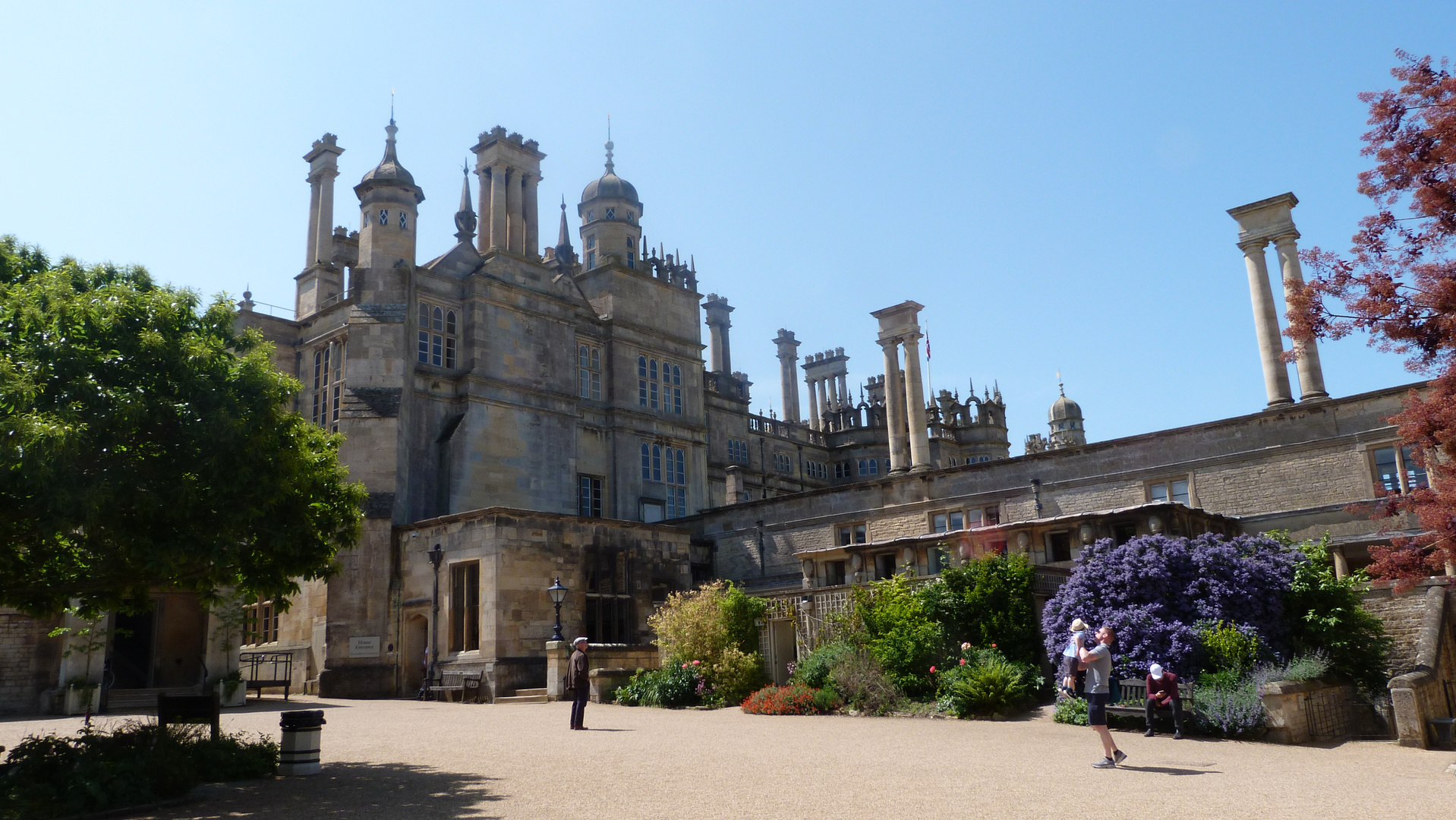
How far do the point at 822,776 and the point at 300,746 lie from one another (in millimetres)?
6030

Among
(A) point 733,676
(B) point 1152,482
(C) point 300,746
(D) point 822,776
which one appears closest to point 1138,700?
(D) point 822,776

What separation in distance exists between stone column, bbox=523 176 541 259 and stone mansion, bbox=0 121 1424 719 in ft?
0.26

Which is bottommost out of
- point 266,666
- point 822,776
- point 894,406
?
point 822,776

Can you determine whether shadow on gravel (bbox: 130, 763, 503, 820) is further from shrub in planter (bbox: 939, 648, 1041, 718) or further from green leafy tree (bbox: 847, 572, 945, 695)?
green leafy tree (bbox: 847, 572, 945, 695)

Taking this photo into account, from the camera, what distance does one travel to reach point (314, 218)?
1486 inches

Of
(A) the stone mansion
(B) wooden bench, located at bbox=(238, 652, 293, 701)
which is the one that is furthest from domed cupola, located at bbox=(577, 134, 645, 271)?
(B) wooden bench, located at bbox=(238, 652, 293, 701)

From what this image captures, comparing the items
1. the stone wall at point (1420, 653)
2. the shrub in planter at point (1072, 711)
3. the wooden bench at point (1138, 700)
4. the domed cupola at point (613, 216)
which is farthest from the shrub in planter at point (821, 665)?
the domed cupola at point (613, 216)

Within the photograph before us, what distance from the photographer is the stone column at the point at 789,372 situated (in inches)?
2368

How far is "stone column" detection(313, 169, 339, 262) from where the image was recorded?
36750mm

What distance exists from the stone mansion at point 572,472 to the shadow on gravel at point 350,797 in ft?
32.9

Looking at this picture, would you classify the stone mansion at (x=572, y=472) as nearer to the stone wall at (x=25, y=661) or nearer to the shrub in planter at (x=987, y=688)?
the stone wall at (x=25, y=661)

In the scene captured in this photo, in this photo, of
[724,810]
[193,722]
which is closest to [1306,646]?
[724,810]

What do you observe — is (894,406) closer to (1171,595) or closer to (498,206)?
(498,206)

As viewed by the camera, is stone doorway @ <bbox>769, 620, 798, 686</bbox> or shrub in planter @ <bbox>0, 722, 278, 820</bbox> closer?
shrub in planter @ <bbox>0, 722, 278, 820</bbox>
